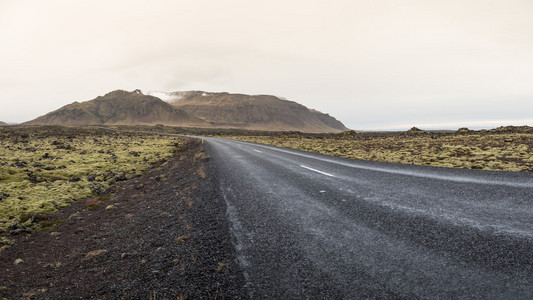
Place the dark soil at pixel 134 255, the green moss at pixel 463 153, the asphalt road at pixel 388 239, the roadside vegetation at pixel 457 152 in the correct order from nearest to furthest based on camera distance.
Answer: the asphalt road at pixel 388 239 → the dark soil at pixel 134 255 → the green moss at pixel 463 153 → the roadside vegetation at pixel 457 152

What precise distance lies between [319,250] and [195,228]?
271 centimetres

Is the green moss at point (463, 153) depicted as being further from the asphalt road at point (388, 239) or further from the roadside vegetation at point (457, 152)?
the asphalt road at point (388, 239)

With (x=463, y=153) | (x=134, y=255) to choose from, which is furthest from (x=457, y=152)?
(x=134, y=255)

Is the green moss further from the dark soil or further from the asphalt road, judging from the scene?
the dark soil

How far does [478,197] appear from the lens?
20.3ft

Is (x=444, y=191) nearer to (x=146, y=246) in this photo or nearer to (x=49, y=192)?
(x=146, y=246)

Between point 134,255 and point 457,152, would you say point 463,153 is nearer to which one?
point 457,152

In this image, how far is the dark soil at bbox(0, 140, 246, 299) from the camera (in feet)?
11.2

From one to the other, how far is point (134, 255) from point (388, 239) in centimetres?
452

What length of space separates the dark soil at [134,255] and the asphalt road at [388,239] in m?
0.40

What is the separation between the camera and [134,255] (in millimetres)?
4750

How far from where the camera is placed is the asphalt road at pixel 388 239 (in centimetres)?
296

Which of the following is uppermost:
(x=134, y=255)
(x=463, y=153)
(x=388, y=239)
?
(x=463, y=153)

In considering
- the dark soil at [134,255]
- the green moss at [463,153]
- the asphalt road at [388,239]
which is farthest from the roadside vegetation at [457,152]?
the dark soil at [134,255]
